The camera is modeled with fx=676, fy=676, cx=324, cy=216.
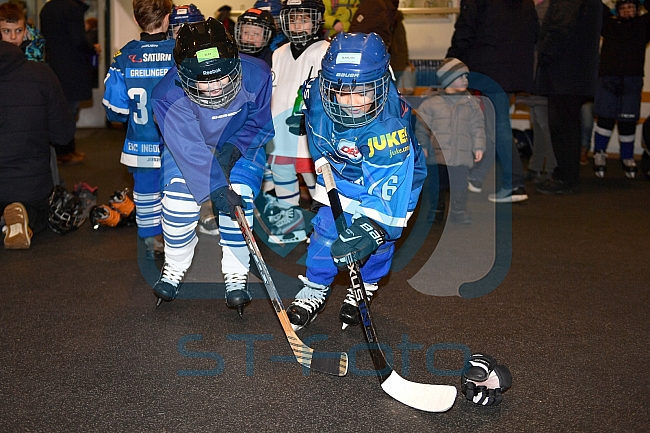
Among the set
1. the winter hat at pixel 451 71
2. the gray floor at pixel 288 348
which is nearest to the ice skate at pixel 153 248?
the gray floor at pixel 288 348

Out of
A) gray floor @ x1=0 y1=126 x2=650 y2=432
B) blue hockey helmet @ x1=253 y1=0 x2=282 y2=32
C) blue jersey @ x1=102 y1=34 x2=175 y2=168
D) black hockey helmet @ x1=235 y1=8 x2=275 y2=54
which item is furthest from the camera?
blue hockey helmet @ x1=253 y1=0 x2=282 y2=32

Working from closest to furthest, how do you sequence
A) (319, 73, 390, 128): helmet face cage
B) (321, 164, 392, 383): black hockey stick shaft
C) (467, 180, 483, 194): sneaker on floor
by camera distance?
(321, 164, 392, 383): black hockey stick shaft
(319, 73, 390, 128): helmet face cage
(467, 180, 483, 194): sneaker on floor

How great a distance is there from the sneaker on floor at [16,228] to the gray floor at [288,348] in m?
0.05

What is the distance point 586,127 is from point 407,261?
12.2 ft

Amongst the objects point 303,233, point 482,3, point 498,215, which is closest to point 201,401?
point 303,233

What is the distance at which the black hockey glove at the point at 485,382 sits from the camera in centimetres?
184

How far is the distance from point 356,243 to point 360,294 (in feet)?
0.54

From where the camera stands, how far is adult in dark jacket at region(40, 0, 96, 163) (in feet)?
18.5

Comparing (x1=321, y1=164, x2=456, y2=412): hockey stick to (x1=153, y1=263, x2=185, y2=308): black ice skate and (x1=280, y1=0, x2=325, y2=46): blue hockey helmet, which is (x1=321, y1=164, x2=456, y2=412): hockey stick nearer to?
(x1=153, y1=263, x2=185, y2=308): black ice skate

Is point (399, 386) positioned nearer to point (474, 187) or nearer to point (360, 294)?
point (360, 294)

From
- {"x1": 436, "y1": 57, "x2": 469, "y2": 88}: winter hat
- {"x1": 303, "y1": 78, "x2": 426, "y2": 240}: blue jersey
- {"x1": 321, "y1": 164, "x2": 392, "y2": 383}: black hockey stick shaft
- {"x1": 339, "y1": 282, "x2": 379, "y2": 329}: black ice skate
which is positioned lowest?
{"x1": 339, "y1": 282, "x2": 379, "y2": 329}: black ice skate

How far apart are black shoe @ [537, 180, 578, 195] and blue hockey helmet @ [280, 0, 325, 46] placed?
7.68ft

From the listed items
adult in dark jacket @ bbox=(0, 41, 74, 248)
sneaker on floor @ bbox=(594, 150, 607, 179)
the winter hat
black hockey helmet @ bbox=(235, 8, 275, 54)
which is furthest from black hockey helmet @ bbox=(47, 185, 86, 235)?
sneaker on floor @ bbox=(594, 150, 607, 179)

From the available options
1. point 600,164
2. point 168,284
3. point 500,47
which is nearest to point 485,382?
point 168,284
